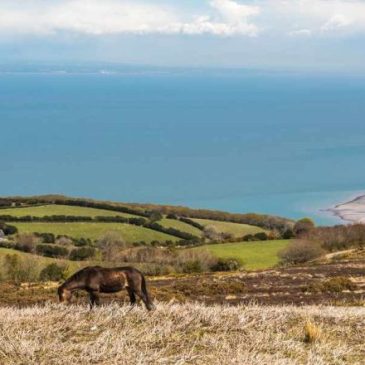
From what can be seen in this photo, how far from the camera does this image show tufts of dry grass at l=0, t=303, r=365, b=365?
244 inches

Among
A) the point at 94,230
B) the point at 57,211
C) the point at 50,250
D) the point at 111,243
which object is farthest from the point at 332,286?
the point at 57,211

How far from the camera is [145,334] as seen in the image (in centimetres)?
702

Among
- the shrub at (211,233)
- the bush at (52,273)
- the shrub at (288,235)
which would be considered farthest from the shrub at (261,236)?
the bush at (52,273)

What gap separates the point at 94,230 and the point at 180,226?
11.1 meters

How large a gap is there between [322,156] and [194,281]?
121971 mm

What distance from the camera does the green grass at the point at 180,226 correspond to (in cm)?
7475

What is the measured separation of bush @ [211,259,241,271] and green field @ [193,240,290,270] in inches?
36.4

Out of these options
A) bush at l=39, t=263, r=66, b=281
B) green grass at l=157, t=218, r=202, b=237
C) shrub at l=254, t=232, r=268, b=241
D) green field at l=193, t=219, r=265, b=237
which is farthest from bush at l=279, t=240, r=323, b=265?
bush at l=39, t=263, r=66, b=281

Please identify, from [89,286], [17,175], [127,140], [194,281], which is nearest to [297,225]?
[194,281]

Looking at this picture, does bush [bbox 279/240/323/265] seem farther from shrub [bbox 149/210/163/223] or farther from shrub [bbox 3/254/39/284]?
shrub [bbox 149/210/163/223]

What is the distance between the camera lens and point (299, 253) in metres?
54.7

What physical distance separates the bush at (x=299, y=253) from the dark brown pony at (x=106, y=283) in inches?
1779

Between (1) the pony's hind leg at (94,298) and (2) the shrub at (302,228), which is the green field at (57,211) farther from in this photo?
(1) the pony's hind leg at (94,298)

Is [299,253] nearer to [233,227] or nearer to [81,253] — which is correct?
[81,253]
